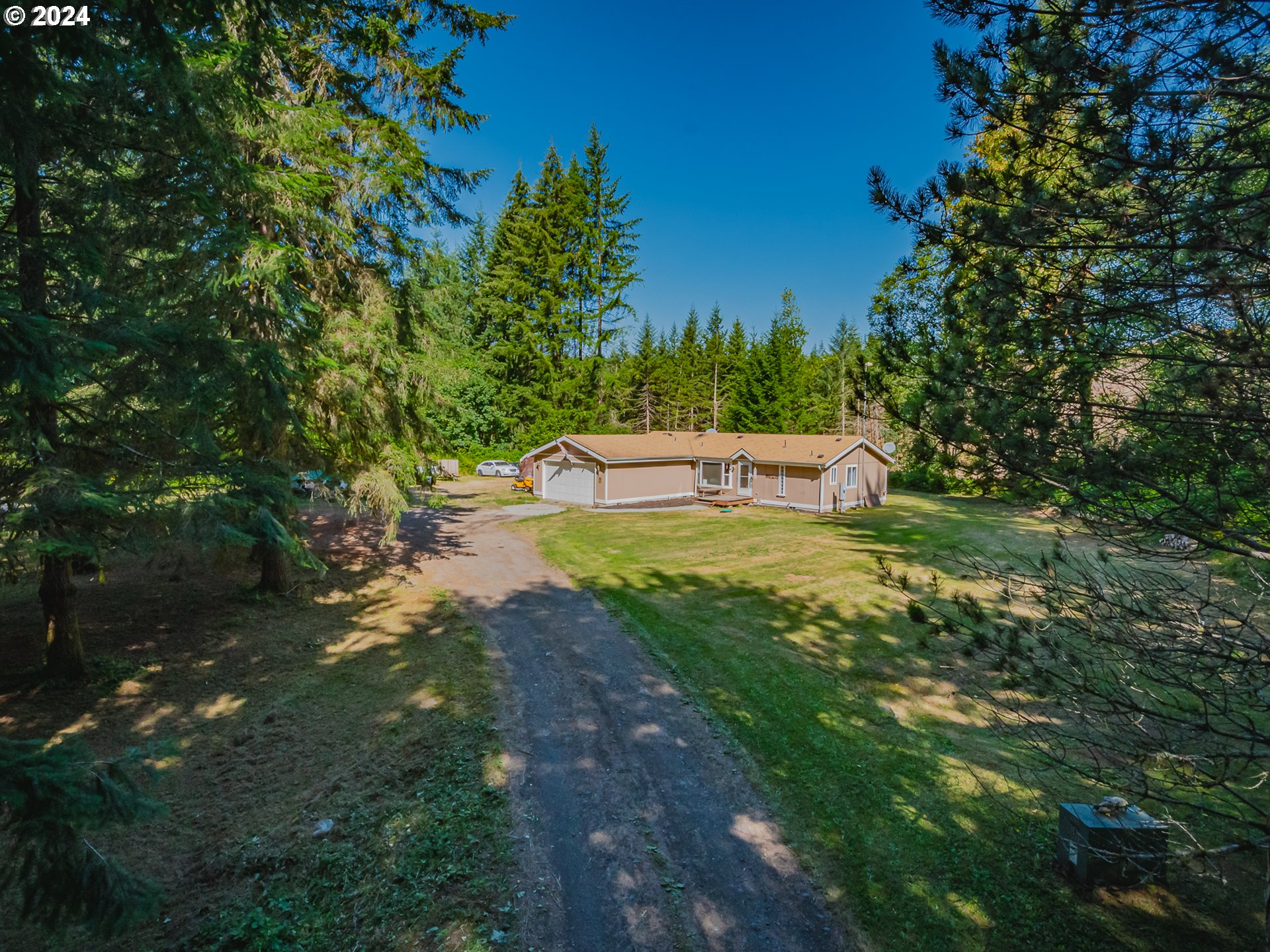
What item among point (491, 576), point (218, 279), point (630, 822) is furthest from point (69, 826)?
point (491, 576)

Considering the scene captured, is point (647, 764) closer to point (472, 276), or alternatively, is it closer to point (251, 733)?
point (251, 733)

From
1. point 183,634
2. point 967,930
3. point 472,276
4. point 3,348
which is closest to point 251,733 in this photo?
point 183,634

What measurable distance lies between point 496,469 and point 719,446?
610 inches

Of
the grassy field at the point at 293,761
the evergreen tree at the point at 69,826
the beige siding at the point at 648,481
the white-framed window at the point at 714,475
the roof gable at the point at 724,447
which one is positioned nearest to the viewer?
the evergreen tree at the point at 69,826

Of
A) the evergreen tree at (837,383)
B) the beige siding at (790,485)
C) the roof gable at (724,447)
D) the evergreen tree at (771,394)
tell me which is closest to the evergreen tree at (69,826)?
the roof gable at (724,447)

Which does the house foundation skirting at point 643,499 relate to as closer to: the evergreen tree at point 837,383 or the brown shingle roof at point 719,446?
the brown shingle roof at point 719,446

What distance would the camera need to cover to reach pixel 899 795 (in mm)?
5762

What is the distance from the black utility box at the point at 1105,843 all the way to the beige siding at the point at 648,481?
22.4 m

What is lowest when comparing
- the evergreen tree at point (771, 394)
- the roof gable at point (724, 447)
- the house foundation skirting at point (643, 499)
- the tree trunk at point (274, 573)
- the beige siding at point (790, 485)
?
the tree trunk at point (274, 573)

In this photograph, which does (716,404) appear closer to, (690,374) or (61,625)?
(690,374)

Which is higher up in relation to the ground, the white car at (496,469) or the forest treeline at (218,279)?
the forest treeline at (218,279)

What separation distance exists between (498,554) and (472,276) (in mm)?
30113

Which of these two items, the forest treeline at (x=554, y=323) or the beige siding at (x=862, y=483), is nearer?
the beige siding at (x=862, y=483)

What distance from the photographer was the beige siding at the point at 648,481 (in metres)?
26.8
